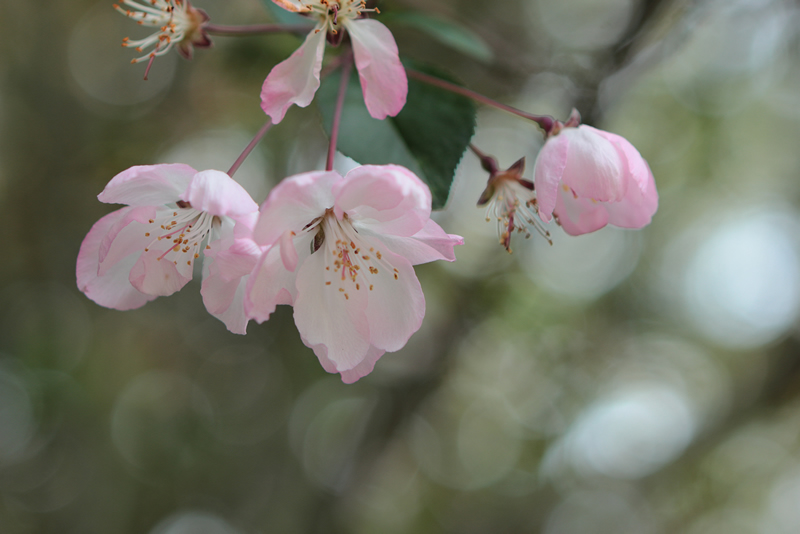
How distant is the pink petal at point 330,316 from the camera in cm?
59

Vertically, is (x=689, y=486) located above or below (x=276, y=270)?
below

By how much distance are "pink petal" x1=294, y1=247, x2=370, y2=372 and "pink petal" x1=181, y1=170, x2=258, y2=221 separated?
13cm

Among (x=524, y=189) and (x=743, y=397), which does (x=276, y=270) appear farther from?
(x=743, y=397)

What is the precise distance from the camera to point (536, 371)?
253 centimetres

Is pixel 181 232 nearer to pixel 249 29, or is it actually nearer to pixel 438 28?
pixel 249 29

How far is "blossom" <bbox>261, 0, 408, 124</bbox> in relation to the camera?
553mm

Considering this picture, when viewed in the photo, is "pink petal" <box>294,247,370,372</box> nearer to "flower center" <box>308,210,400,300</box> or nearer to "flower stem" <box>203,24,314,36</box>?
"flower center" <box>308,210,400,300</box>

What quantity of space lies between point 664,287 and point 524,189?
127 inches

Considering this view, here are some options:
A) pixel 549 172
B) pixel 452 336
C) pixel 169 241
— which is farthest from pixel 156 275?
pixel 452 336

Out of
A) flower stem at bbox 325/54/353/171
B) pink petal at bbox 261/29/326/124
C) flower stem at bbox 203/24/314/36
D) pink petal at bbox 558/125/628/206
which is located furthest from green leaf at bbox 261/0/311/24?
pink petal at bbox 558/125/628/206

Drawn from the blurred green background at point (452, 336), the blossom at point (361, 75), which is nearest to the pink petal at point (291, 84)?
the blossom at point (361, 75)

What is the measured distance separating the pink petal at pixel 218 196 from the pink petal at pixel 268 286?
0.17 feet

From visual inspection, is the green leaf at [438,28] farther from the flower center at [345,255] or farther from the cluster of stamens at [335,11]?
the flower center at [345,255]

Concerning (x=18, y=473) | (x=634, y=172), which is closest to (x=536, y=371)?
(x=634, y=172)
